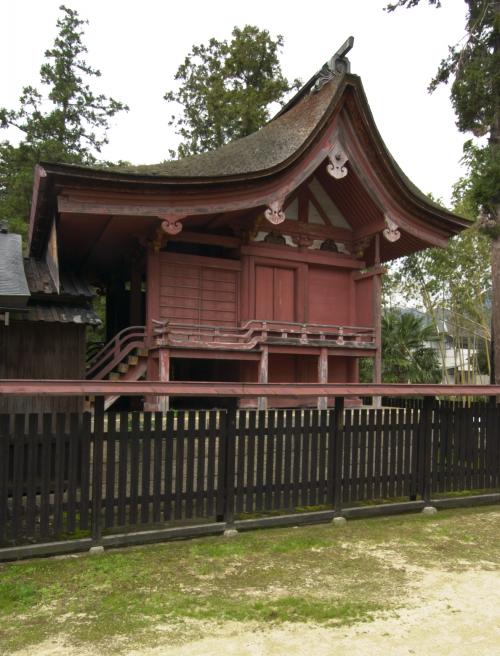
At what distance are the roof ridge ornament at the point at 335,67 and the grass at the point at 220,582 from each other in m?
10.8

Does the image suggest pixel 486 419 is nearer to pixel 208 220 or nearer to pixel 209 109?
pixel 208 220

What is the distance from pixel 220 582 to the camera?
480 cm

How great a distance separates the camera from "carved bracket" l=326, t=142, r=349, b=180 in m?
12.0

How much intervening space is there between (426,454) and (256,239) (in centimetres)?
720

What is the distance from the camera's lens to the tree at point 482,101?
905 centimetres

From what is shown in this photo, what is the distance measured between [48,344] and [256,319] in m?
6.12

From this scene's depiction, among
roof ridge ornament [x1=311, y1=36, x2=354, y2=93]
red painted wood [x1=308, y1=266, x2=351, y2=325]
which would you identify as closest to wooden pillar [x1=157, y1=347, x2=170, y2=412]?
red painted wood [x1=308, y1=266, x2=351, y2=325]

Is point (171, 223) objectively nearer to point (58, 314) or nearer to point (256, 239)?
point (256, 239)

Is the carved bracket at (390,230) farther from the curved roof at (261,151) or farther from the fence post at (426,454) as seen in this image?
the fence post at (426,454)

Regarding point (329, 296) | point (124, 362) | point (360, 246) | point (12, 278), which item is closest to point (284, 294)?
point (329, 296)

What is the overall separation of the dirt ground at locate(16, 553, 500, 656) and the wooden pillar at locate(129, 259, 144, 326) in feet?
33.2

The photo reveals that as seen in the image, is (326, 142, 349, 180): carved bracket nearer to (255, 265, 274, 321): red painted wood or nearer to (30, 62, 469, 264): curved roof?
(30, 62, 469, 264): curved roof

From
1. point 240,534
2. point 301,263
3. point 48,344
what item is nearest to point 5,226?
point 48,344

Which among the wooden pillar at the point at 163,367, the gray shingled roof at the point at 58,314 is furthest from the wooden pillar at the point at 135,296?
the gray shingled roof at the point at 58,314
